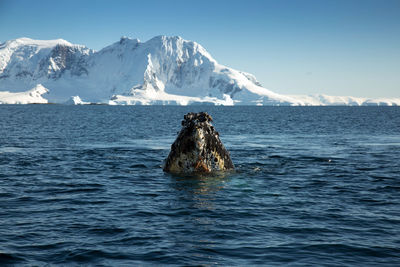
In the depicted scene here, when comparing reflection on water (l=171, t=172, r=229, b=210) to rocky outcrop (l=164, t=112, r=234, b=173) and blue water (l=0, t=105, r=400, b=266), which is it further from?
rocky outcrop (l=164, t=112, r=234, b=173)

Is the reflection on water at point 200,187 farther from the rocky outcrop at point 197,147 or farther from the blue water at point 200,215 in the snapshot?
the rocky outcrop at point 197,147

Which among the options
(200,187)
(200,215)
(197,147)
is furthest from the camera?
(197,147)

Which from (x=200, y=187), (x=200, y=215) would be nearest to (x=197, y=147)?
(x=200, y=187)

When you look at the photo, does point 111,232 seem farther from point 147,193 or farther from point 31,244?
point 147,193

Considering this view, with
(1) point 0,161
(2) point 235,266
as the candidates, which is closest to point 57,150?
(1) point 0,161

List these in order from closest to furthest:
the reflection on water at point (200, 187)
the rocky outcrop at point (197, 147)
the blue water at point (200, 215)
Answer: the blue water at point (200, 215)
the reflection on water at point (200, 187)
the rocky outcrop at point (197, 147)

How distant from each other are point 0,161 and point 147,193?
12.0 meters

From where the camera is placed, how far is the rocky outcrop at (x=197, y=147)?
1705cm

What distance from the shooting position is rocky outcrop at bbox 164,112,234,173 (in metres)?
17.0

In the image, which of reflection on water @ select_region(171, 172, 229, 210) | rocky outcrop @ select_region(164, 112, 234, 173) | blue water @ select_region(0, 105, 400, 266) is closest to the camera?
blue water @ select_region(0, 105, 400, 266)

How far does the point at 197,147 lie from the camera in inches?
671

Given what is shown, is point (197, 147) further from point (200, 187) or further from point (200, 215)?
point (200, 215)

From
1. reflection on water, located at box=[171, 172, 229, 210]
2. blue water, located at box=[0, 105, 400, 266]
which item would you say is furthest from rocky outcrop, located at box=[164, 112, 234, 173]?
blue water, located at box=[0, 105, 400, 266]

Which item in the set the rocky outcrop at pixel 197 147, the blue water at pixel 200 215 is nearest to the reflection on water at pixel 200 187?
the blue water at pixel 200 215
